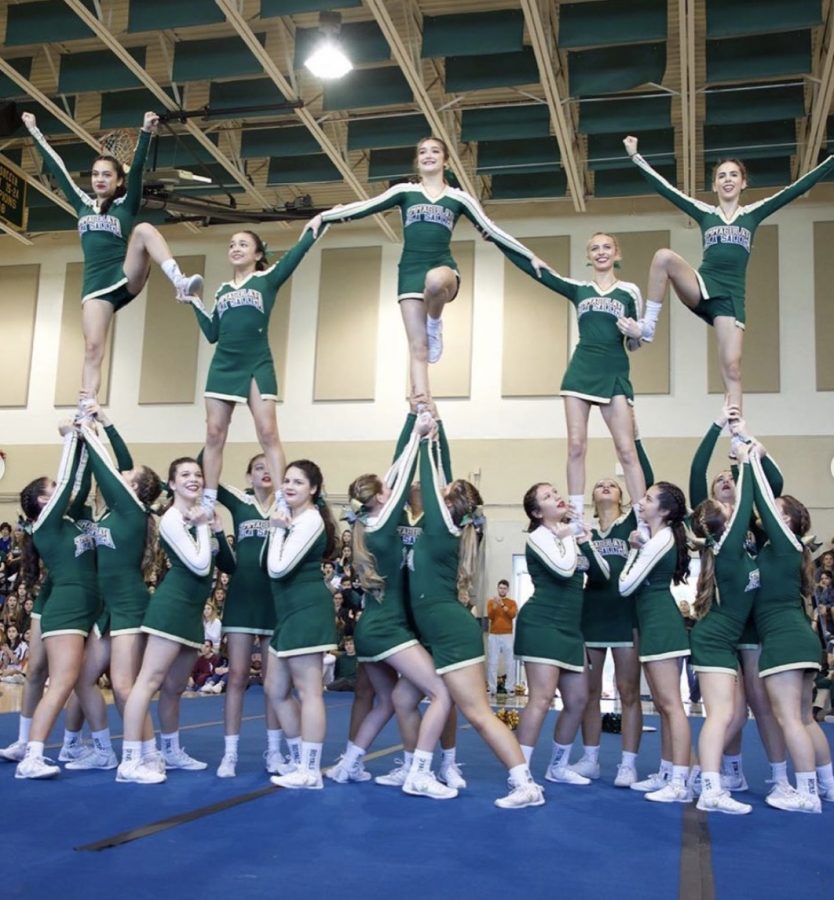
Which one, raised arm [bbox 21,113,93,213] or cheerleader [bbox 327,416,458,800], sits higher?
raised arm [bbox 21,113,93,213]

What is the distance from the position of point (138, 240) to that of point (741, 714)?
460 cm

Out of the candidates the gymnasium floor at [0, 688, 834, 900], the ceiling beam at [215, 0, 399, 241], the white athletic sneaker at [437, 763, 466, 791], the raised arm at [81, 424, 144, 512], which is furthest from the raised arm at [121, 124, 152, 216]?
the ceiling beam at [215, 0, 399, 241]

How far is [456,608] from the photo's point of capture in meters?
5.04

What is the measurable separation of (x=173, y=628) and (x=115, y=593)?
471mm

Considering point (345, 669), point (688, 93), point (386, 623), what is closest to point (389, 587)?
point (386, 623)

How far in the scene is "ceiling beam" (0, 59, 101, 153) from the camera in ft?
41.6

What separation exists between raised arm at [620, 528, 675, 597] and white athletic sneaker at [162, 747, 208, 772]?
2.56 m

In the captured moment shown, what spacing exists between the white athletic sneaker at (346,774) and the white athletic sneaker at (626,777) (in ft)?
4.51

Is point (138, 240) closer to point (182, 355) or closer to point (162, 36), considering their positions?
point (162, 36)

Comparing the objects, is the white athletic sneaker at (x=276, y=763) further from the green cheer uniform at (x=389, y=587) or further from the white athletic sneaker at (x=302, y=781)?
the green cheer uniform at (x=389, y=587)

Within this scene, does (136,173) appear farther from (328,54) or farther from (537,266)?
(328,54)

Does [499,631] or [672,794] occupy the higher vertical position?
[499,631]

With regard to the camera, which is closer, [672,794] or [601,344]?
[672,794]

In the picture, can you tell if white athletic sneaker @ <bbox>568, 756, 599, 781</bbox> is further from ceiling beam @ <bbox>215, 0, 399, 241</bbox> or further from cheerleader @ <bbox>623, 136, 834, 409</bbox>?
ceiling beam @ <bbox>215, 0, 399, 241</bbox>
